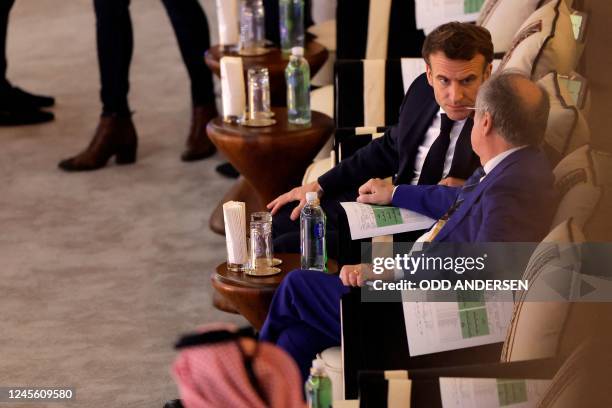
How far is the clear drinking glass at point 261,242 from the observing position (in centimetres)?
282

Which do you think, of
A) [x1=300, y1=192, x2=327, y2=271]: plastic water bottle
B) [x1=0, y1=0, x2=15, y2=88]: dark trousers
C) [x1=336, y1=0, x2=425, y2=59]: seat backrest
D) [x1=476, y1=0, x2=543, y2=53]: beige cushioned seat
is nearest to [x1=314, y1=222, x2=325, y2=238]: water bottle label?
[x1=300, y1=192, x2=327, y2=271]: plastic water bottle

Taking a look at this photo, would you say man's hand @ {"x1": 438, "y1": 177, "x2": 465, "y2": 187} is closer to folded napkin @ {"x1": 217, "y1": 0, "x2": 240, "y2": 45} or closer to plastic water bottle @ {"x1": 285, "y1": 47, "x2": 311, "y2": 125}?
plastic water bottle @ {"x1": 285, "y1": 47, "x2": 311, "y2": 125}

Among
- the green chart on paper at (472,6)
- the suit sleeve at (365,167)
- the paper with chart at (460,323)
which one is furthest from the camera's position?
the green chart on paper at (472,6)

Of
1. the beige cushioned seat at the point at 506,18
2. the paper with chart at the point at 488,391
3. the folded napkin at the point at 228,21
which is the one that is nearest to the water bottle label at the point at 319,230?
the paper with chart at the point at 488,391

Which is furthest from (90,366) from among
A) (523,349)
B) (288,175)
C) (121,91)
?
(121,91)

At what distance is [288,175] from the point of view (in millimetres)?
3785

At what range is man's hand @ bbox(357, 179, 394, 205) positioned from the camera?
9.14 feet

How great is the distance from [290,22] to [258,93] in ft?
2.52

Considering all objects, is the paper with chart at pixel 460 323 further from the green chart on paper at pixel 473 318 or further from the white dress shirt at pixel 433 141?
the white dress shirt at pixel 433 141

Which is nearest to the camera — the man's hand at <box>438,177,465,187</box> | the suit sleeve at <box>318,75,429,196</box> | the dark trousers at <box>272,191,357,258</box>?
the man's hand at <box>438,177,465,187</box>

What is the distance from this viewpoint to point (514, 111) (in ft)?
7.48

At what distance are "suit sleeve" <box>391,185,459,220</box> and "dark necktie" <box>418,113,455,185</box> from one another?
15cm

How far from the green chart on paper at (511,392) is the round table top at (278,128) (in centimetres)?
183

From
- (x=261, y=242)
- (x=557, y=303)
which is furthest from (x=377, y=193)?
(x=557, y=303)
